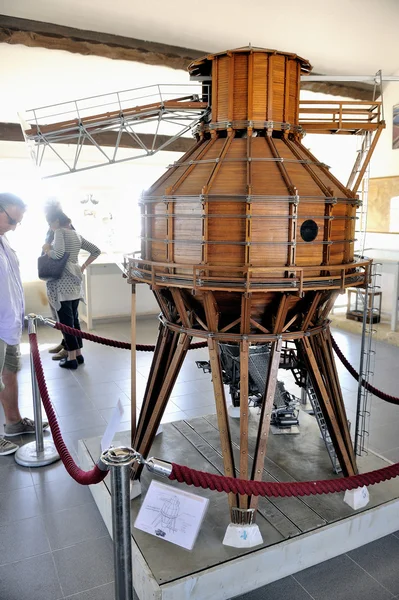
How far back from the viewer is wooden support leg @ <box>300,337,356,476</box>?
472cm

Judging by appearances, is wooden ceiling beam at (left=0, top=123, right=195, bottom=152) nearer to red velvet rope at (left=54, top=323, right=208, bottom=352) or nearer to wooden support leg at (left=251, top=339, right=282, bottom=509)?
red velvet rope at (left=54, top=323, right=208, bottom=352)

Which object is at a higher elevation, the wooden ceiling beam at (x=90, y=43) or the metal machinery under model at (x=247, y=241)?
the wooden ceiling beam at (x=90, y=43)

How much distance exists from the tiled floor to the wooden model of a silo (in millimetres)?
818

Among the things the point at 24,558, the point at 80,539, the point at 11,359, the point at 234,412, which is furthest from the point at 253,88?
the point at 24,558

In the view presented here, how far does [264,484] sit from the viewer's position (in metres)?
3.47

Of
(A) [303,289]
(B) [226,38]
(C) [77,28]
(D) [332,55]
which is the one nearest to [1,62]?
(C) [77,28]

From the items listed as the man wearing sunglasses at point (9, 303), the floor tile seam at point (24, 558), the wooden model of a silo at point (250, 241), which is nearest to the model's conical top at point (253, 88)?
the wooden model of a silo at point (250, 241)

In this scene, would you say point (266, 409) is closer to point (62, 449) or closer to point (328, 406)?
point (328, 406)

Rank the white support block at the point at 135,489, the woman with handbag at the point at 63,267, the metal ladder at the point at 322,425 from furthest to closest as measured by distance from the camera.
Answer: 1. the woman with handbag at the point at 63,267
2. the metal ladder at the point at 322,425
3. the white support block at the point at 135,489

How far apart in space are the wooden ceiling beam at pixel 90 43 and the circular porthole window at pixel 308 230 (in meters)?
6.85

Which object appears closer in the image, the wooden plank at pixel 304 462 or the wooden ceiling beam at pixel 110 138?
the wooden plank at pixel 304 462

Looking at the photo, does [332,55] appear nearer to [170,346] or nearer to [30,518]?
[170,346]

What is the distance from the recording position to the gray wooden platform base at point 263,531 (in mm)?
3932

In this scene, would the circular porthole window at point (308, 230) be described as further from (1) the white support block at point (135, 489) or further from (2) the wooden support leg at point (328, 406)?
(1) the white support block at point (135, 489)
